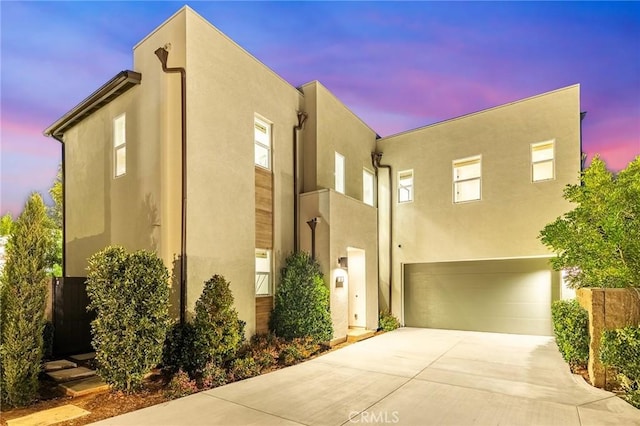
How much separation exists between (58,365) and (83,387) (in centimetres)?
166

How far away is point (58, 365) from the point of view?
695 centimetres

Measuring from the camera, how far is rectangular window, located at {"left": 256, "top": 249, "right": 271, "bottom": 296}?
9.28 meters

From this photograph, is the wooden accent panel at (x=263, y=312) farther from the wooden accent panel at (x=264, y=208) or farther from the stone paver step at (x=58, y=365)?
the stone paver step at (x=58, y=365)

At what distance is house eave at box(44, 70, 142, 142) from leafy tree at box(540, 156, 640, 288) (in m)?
9.79

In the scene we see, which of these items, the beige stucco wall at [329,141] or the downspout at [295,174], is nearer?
the downspout at [295,174]

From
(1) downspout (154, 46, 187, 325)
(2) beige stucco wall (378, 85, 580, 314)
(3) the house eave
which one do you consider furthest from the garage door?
(3) the house eave

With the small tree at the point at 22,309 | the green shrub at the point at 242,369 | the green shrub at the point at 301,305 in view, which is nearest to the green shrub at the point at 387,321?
the green shrub at the point at 301,305

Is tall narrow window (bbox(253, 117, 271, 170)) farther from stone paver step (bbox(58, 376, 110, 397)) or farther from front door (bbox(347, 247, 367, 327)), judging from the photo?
stone paver step (bbox(58, 376, 110, 397))

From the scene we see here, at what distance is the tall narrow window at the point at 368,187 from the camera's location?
1380cm

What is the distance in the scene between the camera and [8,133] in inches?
504

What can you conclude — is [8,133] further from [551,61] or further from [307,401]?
[551,61]

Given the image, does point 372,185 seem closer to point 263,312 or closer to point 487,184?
point 487,184

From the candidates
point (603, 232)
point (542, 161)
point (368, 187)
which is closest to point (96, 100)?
point (368, 187)

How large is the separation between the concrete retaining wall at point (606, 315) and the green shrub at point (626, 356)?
240 millimetres
